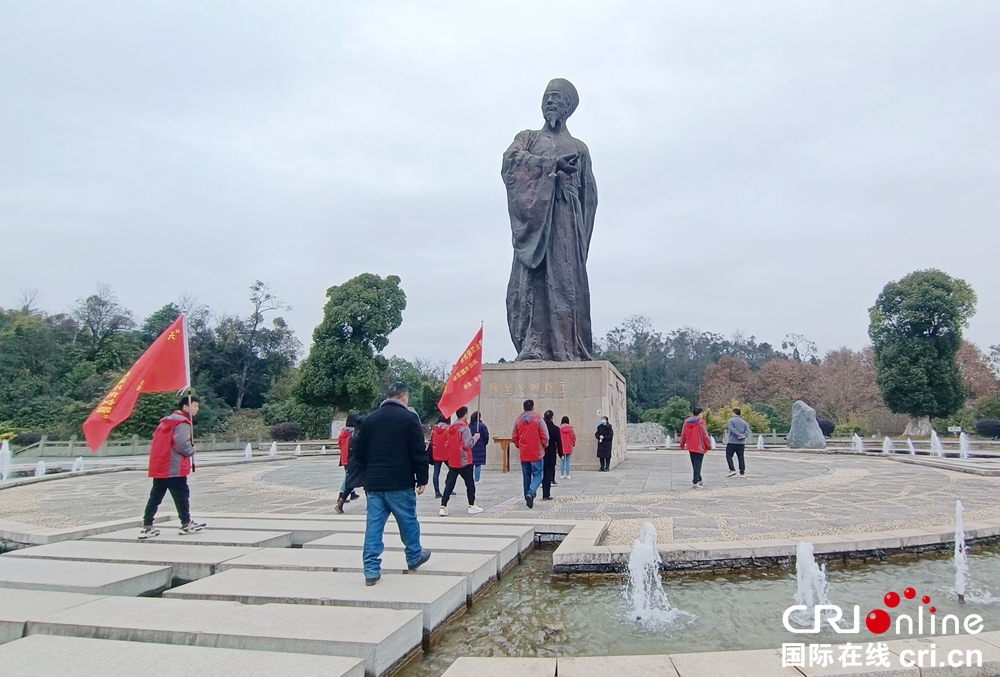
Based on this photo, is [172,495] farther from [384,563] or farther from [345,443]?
[345,443]

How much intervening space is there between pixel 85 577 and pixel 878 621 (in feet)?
17.8

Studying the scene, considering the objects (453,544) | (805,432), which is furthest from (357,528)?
(805,432)

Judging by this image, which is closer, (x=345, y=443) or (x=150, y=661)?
(x=150, y=661)

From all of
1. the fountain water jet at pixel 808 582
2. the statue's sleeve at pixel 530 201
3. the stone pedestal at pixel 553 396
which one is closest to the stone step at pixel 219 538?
the fountain water jet at pixel 808 582

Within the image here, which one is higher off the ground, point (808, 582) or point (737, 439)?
point (737, 439)

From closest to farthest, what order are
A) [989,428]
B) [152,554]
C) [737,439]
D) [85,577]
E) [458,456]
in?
[85,577], [152,554], [458,456], [737,439], [989,428]

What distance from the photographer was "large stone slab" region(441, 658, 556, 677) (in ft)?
9.06

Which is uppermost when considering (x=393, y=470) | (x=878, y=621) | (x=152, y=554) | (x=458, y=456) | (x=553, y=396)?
(x=553, y=396)

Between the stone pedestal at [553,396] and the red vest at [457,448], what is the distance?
6.25m

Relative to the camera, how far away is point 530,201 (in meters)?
14.8

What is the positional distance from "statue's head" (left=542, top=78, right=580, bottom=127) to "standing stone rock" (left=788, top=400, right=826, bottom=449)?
16.4 metres

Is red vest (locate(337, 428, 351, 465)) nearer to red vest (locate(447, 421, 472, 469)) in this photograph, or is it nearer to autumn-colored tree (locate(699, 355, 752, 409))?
red vest (locate(447, 421, 472, 469))

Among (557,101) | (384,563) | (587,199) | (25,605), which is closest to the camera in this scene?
(25,605)

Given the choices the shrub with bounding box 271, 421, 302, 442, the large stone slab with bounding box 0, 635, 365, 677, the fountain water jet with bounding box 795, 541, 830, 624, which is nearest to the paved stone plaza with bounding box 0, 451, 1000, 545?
the fountain water jet with bounding box 795, 541, 830, 624
